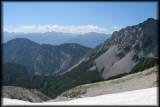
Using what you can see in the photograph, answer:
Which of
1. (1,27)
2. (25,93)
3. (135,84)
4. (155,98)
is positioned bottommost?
(25,93)

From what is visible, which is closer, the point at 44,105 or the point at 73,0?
the point at 73,0

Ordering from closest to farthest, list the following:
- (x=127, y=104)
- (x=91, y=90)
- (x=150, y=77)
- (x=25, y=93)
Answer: (x=127, y=104), (x=150, y=77), (x=91, y=90), (x=25, y=93)

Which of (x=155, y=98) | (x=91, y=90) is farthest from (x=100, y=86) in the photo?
(x=155, y=98)

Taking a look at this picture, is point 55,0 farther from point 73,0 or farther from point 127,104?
point 127,104

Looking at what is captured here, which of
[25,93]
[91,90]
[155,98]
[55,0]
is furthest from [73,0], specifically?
[25,93]

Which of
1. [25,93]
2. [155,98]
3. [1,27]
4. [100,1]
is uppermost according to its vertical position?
[100,1]

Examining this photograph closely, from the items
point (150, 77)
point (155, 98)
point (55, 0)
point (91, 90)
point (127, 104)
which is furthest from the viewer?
point (91, 90)

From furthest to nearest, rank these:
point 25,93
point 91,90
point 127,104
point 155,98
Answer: point 25,93, point 91,90, point 155,98, point 127,104

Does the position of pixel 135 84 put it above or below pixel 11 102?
below

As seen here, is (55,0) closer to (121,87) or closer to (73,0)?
(73,0)
